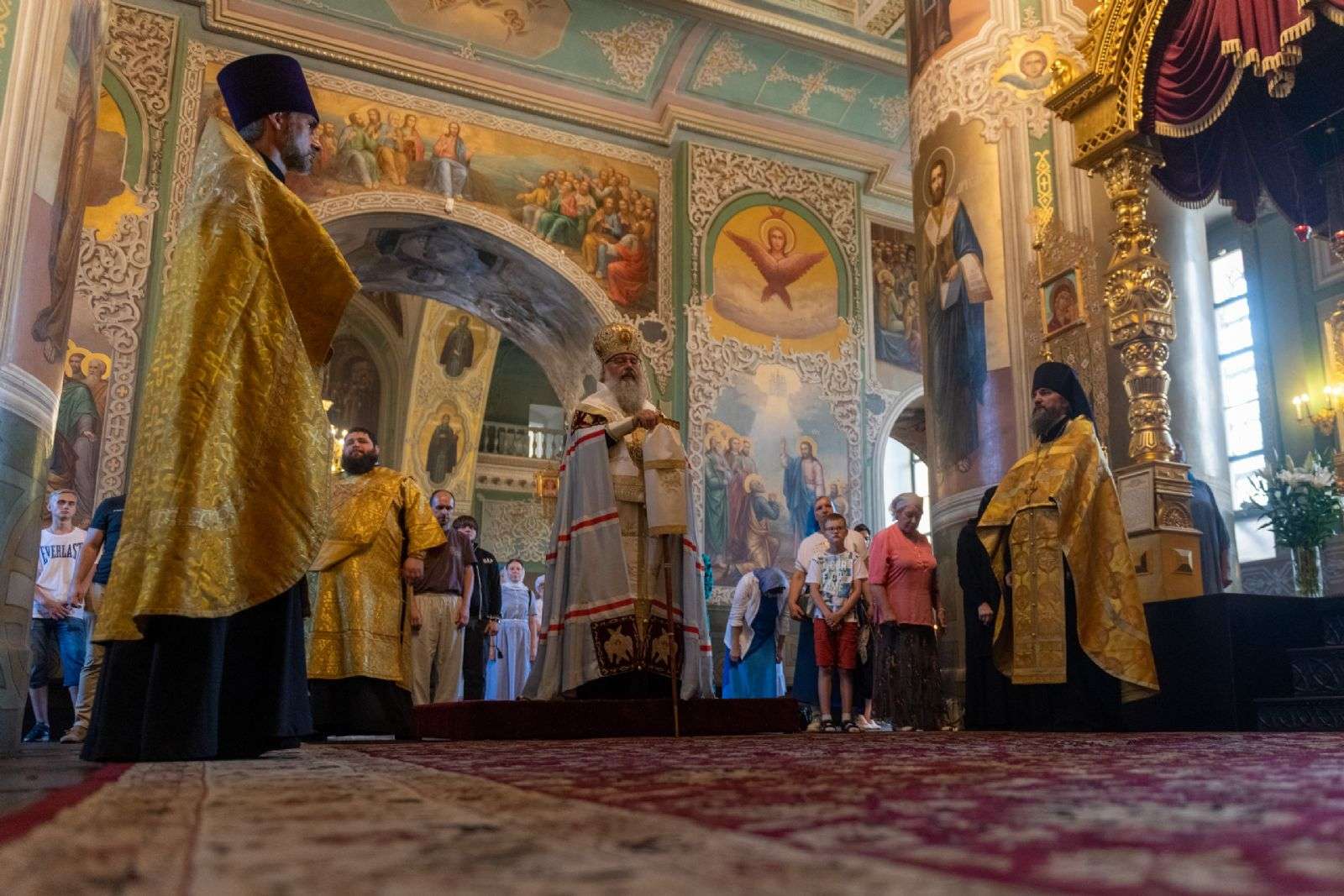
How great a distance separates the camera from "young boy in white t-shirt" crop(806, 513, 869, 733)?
296 inches

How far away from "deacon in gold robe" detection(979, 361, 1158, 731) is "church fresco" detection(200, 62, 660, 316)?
8.09 meters

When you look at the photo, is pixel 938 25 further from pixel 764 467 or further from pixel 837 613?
pixel 837 613

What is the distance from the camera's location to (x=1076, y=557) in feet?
18.9

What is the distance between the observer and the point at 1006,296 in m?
9.01

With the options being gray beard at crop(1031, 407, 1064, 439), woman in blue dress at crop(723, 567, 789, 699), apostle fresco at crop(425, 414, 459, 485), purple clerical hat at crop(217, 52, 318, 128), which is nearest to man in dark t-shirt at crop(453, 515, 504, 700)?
woman in blue dress at crop(723, 567, 789, 699)

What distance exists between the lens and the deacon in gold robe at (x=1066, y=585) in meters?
5.57

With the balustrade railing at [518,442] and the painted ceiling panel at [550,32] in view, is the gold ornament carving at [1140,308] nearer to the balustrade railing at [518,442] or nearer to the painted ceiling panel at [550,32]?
the painted ceiling panel at [550,32]

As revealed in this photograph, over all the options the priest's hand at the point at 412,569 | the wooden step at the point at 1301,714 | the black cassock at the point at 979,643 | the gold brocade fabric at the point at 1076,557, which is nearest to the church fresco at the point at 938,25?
the gold brocade fabric at the point at 1076,557

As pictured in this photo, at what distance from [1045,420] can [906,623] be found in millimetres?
1765

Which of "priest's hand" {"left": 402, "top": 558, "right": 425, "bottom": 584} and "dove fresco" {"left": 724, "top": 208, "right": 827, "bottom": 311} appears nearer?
"priest's hand" {"left": 402, "top": 558, "right": 425, "bottom": 584}

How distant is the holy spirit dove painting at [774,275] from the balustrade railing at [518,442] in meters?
10.8

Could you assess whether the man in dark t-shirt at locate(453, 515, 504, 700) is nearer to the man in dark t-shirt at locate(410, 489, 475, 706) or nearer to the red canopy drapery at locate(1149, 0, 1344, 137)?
the man in dark t-shirt at locate(410, 489, 475, 706)

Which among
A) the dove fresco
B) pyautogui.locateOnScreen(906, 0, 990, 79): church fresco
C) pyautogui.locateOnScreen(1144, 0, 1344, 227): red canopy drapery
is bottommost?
pyautogui.locateOnScreen(1144, 0, 1344, 227): red canopy drapery

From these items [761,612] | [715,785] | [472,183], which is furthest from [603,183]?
[715,785]
